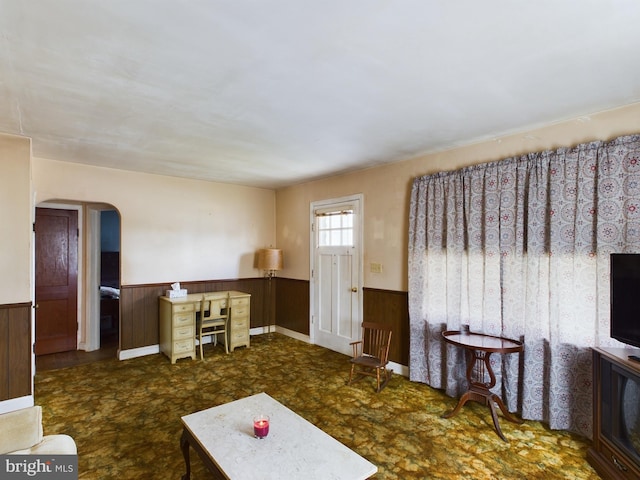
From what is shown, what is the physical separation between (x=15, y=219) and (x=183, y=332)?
7.31 ft

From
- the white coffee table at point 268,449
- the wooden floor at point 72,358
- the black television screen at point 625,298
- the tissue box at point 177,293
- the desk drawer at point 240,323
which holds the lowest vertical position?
the wooden floor at point 72,358

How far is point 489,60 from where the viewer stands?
1.91 m

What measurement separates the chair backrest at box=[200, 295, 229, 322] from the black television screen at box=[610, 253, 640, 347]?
427 centimetres

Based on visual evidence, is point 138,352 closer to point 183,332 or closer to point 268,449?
point 183,332

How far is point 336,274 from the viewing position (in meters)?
4.93

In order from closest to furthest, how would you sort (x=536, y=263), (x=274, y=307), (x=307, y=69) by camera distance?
(x=307, y=69)
(x=536, y=263)
(x=274, y=307)

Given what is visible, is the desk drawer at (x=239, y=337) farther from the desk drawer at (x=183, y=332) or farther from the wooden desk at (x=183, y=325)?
the desk drawer at (x=183, y=332)

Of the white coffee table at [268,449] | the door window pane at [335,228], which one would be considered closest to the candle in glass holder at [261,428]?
the white coffee table at [268,449]

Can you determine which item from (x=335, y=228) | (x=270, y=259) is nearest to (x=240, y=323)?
(x=270, y=259)

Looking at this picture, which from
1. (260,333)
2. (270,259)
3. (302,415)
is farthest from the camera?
(260,333)

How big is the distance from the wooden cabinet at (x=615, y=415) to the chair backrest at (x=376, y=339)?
1.83 meters

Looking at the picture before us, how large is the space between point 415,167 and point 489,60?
2068 mm

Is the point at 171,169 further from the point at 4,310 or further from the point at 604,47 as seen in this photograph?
the point at 604,47

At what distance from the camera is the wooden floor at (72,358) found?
432 cm
